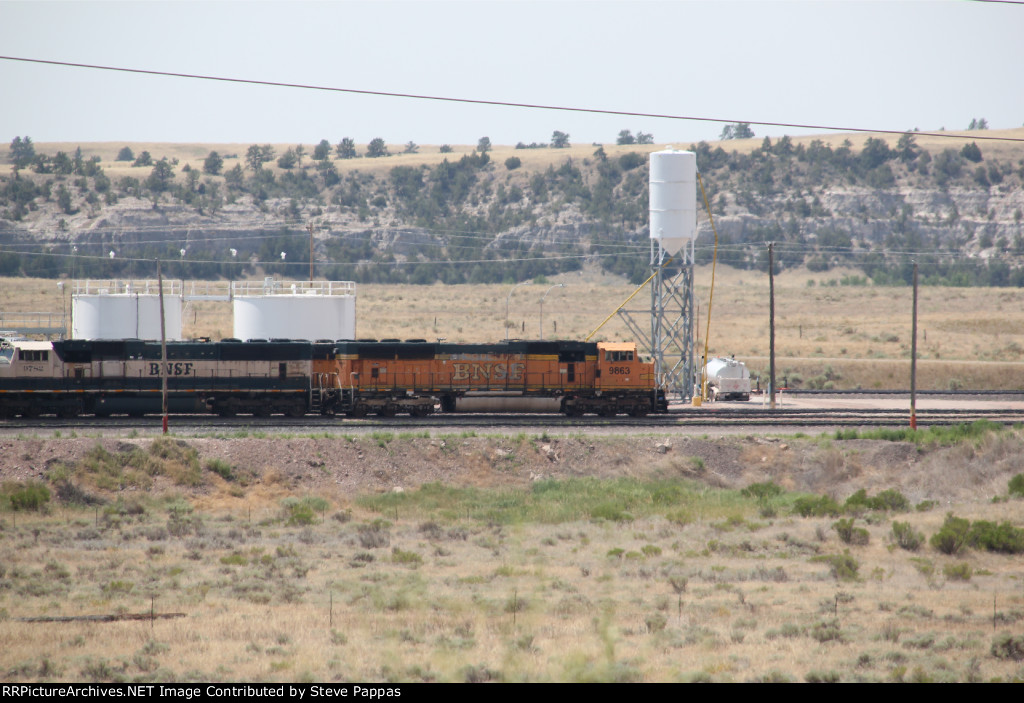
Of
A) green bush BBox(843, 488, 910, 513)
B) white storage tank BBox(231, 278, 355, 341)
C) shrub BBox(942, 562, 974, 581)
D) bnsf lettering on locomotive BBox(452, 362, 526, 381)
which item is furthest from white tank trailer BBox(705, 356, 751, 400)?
shrub BBox(942, 562, 974, 581)

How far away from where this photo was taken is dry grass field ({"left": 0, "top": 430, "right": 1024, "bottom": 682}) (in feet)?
50.3

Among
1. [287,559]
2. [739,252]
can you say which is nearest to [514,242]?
[739,252]

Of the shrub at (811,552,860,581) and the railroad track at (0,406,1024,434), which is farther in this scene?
the railroad track at (0,406,1024,434)

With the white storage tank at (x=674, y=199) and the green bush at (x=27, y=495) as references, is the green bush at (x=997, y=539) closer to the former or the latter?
the green bush at (x=27, y=495)

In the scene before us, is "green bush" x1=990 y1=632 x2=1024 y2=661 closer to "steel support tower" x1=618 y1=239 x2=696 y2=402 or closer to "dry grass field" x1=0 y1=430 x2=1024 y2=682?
"dry grass field" x1=0 y1=430 x2=1024 y2=682

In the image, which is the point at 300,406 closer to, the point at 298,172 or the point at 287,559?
the point at 287,559

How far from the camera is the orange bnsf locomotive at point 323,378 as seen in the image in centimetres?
3916

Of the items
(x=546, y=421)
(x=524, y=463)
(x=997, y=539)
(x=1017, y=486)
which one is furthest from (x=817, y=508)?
(x=546, y=421)

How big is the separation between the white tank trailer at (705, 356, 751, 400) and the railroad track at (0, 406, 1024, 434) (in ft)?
17.6

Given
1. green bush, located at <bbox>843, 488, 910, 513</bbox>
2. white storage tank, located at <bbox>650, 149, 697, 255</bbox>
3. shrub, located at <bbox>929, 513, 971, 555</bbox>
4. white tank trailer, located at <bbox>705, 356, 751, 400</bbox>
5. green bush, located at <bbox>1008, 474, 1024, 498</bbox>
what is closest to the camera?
shrub, located at <bbox>929, 513, 971, 555</bbox>

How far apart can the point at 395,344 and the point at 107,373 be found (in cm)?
1202

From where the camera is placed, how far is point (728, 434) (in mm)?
37500

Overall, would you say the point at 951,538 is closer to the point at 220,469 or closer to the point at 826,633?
the point at 826,633

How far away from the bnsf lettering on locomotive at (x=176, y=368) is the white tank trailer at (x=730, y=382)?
1040 inches
